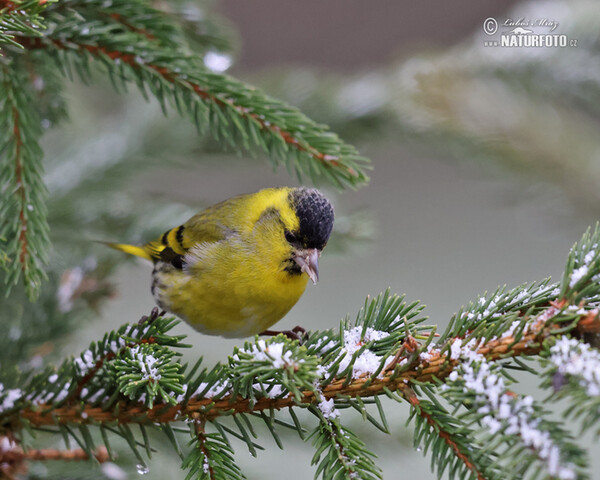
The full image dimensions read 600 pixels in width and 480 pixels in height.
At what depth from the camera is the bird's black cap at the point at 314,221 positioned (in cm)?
150

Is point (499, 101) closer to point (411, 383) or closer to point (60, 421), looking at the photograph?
point (411, 383)

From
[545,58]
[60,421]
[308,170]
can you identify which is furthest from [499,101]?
[60,421]

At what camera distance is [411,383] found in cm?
81

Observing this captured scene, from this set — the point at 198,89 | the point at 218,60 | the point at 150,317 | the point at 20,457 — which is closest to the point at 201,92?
the point at 198,89

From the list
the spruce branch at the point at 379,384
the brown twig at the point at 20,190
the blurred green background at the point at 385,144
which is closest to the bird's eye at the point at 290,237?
the blurred green background at the point at 385,144

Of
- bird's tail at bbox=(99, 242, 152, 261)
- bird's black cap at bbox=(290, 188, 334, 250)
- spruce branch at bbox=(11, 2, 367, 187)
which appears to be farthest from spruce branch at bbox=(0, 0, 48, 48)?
bird's tail at bbox=(99, 242, 152, 261)

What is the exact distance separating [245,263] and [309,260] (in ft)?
0.58

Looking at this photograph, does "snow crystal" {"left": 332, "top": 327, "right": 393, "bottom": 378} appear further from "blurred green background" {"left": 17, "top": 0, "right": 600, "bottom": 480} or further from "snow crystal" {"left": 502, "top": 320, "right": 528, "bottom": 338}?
"blurred green background" {"left": 17, "top": 0, "right": 600, "bottom": 480}

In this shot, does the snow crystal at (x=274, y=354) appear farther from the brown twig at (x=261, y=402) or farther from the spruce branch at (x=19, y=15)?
the spruce branch at (x=19, y=15)

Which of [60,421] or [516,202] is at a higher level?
[516,202]

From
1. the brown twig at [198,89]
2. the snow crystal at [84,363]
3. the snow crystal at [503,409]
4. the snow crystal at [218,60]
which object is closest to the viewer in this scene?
the snow crystal at [503,409]

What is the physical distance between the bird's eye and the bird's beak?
0.03 m

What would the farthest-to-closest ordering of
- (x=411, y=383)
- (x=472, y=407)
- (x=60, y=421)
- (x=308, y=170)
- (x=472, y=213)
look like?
(x=472, y=213) < (x=308, y=170) < (x=60, y=421) < (x=411, y=383) < (x=472, y=407)

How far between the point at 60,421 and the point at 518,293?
69cm
